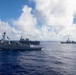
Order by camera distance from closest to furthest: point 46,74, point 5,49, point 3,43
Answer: point 46,74
point 5,49
point 3,43

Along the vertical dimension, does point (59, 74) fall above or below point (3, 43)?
below

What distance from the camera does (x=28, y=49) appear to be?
19325 cm

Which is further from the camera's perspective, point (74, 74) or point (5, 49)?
point (5, 49)

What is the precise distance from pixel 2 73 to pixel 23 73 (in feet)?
28.2

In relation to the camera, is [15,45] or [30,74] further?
[15,45]

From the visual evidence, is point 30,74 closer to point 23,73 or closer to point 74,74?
point 23,73

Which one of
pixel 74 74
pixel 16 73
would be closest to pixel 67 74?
pixel 74 74

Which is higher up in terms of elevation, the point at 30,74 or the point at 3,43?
the point at 3,43

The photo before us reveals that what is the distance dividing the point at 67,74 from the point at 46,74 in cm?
879

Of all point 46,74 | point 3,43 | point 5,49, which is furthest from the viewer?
point 3,43

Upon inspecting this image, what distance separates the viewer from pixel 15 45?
192 m

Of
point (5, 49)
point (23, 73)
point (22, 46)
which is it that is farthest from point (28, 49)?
point (23, 73)

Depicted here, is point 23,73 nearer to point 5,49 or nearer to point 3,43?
point 5,49

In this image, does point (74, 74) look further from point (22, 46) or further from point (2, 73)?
point (22, 46)
